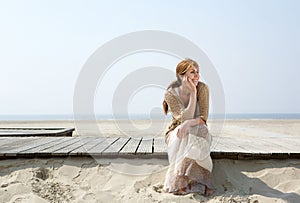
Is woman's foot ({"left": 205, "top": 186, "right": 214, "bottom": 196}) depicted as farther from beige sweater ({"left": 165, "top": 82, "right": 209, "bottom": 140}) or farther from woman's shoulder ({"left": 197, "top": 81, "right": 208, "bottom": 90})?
woman's shoulder ({"left": 197, "top": 81, "right": 208, "bottom": 90})

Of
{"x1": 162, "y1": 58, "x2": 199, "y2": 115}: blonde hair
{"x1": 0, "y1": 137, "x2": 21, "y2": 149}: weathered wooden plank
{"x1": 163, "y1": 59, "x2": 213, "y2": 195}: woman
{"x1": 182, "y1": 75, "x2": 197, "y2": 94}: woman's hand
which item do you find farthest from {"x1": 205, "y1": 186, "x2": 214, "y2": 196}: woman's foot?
{"x1": 0, "y1": 137, "x2": 21, "y2": 149}: weathered wooden plank

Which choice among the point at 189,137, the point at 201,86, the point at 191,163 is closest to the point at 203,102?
the point at 201,86

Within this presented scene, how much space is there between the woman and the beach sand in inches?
6.4

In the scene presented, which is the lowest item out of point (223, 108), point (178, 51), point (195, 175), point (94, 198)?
point (94, 198)

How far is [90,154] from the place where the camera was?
3.88 metres

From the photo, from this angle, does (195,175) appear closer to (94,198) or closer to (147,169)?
(147,169)

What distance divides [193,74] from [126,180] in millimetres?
1482

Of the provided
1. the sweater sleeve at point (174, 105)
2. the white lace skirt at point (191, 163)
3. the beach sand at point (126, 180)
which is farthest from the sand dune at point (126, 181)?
the sweater sleeve at point (174, 105)

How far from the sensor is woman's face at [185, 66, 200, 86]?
3.20m

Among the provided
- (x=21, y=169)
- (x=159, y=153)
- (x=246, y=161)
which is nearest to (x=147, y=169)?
(x=159, y=153)

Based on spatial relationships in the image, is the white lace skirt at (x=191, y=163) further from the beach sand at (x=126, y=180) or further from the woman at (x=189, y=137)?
the beach sand at (x=126, y=180)

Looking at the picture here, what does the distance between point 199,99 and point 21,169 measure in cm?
235

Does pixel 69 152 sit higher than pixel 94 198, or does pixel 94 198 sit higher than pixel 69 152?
pixel 69 152

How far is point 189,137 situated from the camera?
3109 millimetres
